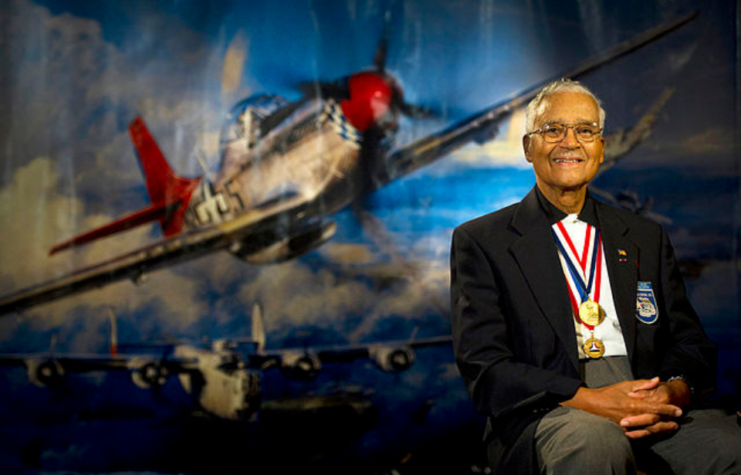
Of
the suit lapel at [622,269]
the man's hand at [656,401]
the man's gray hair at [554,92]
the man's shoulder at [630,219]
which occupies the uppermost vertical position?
the man's gray hair at [554,92]

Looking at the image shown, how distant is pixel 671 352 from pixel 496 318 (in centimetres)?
44

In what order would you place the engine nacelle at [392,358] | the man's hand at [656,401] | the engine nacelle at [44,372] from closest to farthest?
the man's hand at [656,401]
the engine nacelle at [44,372]
the engine nacelle at [392,358]

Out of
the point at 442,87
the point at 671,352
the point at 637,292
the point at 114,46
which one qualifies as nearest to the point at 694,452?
the point at 671,352

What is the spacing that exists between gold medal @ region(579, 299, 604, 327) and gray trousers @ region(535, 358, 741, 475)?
0.31 ft

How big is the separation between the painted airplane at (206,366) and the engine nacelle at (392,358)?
0.98ft

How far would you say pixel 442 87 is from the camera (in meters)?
3.48

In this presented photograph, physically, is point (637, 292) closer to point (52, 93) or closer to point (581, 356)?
point (581, 356)

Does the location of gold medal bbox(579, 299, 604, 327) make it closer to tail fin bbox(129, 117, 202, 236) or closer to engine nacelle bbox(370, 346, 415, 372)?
engine nacelle bbox(370, 346, 415, 372)

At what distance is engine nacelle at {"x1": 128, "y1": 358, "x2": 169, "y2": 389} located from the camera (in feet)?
10.8

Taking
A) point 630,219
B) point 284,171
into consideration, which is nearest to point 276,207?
point 284,171

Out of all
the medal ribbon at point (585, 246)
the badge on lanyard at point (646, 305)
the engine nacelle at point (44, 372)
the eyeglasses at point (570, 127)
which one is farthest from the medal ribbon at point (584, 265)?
the engine nacelle at point (44, 372)

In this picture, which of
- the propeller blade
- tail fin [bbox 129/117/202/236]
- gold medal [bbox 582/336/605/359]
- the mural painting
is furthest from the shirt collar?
tail fin [bbox 129/117/202/236]

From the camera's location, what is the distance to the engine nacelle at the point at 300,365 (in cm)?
333

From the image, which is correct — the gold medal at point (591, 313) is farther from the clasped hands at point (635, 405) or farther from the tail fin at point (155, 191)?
the tail fin at point (155, 191)
